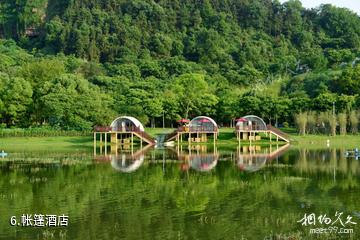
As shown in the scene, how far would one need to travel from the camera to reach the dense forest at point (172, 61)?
82.1 m

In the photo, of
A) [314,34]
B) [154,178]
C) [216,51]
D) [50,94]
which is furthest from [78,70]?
[154,178]

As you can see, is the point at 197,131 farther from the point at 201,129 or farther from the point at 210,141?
the point at 210,141

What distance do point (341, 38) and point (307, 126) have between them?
9305 cm

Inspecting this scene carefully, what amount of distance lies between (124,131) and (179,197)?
4346 centimetres

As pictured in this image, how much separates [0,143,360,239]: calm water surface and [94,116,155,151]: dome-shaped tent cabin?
2403 centimetres

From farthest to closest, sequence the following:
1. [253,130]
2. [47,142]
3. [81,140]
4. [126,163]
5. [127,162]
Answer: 1. [253,130]
2. [81,140]
3. [47,142]
4. [127,162]
5. [126,163]

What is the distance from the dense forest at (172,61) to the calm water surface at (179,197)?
37428 millimetres

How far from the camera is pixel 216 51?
488 feet

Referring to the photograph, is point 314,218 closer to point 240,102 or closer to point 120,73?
point 240,102

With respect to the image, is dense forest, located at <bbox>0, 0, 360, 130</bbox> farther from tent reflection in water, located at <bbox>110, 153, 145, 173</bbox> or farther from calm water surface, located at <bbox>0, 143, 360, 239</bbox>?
calm water surface, located at <bbox>0, 143, 360, 239</bbox>

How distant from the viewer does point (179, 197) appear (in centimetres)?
2778

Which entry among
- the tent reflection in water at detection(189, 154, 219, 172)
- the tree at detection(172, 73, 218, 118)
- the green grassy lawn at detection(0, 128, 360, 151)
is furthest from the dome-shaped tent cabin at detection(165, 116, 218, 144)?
the tent reflection in water at detection(189, 154, 219, 172)

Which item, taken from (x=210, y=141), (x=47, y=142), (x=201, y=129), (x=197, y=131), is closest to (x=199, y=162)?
(x=197, y=131)

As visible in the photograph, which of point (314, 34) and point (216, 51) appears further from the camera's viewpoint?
point (314, 34)
